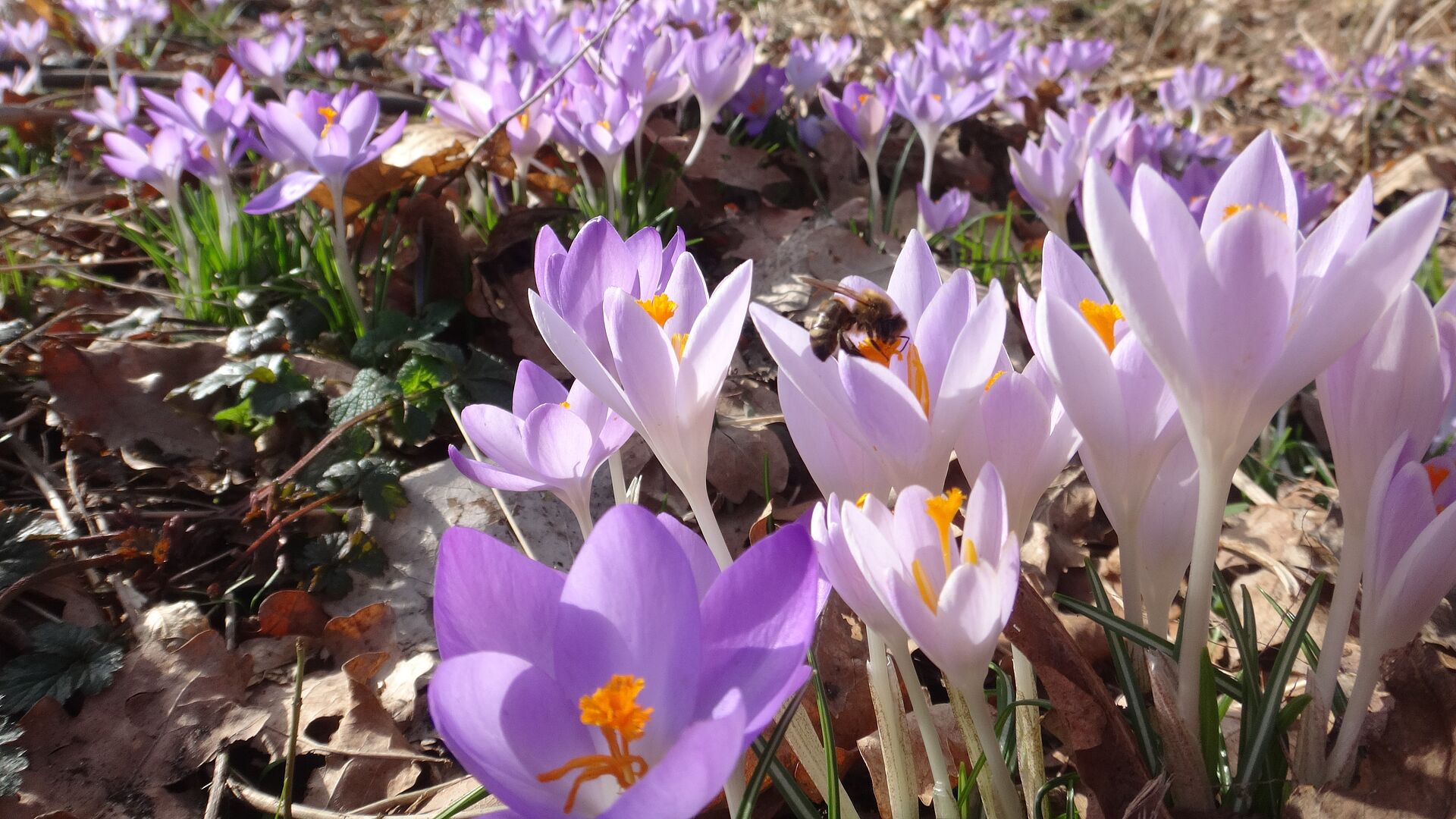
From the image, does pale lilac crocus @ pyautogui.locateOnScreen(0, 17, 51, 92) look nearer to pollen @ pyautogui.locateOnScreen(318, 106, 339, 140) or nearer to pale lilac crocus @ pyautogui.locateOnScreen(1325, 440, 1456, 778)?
pollen @ pyautogui.locateOnScreen(318, 106, 339, 140)

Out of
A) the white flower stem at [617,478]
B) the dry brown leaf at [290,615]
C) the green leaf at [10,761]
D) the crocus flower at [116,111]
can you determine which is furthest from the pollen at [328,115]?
the white flower stem at [617,478]

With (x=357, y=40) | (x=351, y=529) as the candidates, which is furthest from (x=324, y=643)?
(x=357, y=40)

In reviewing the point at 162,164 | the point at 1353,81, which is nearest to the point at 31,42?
the point at 162,164

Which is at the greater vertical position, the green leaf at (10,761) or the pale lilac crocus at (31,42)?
the pale lilac crocus at (31,42)

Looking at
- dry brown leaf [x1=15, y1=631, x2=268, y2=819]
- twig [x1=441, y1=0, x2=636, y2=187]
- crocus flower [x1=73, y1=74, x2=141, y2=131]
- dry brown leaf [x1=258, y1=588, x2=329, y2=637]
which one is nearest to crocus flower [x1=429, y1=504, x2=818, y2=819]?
dry brown leaf [x1=15, y1=631, x2=268, y2=819]

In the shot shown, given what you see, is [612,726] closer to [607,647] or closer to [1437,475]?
[607,647]

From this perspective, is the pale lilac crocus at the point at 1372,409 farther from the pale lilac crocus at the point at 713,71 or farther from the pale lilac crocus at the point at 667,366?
the pale lilac crocus at the point at 713,71
